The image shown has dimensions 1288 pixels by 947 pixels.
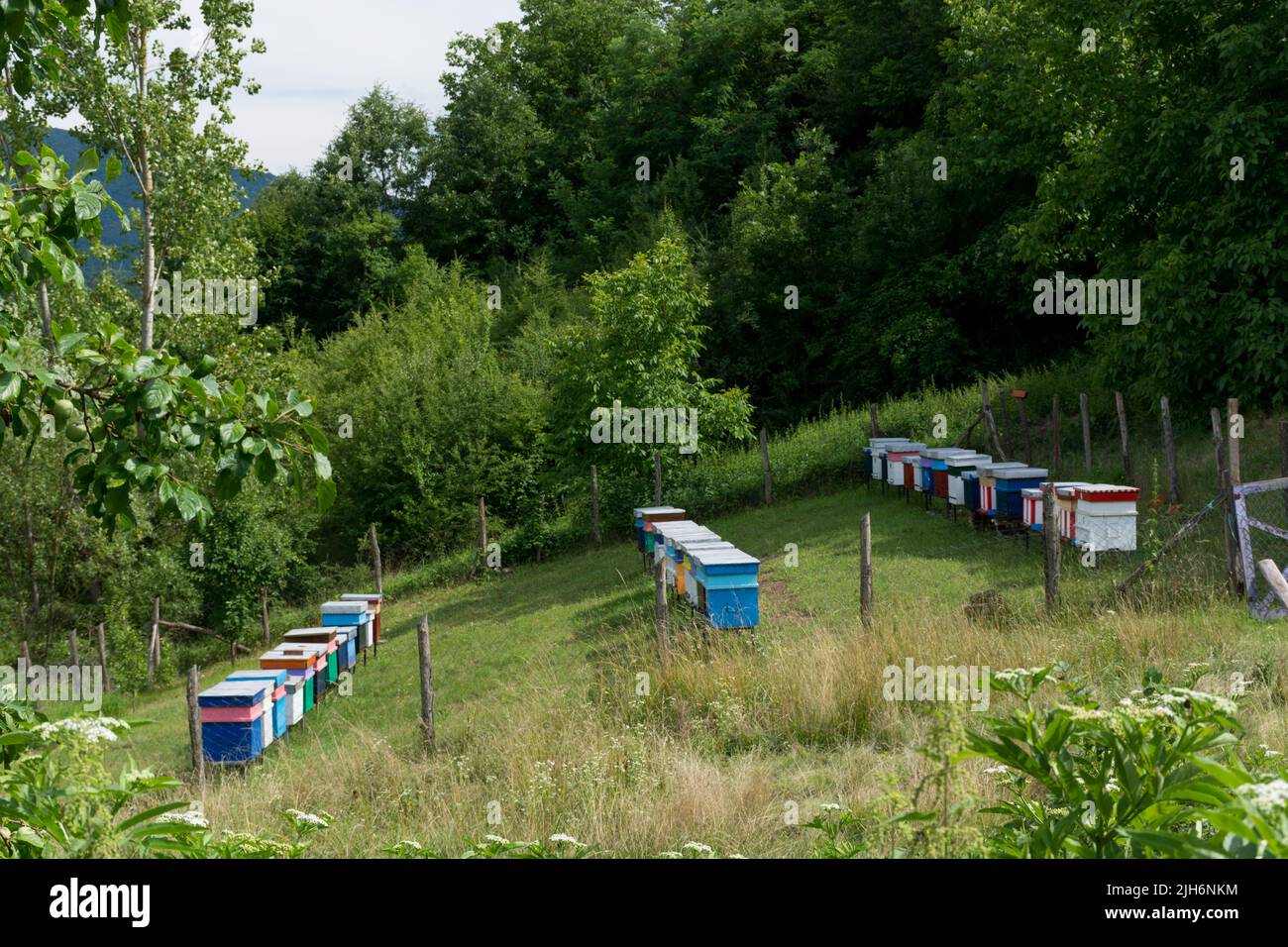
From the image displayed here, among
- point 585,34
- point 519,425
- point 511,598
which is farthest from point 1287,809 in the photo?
point 585,34

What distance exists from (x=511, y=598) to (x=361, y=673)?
16.1 ft

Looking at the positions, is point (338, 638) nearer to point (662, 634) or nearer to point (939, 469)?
point (662, 634)

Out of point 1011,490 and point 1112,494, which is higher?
point 1112,494

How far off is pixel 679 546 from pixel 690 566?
76cm

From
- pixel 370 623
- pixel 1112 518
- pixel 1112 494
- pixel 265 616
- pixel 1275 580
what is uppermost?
pixel 1112 494

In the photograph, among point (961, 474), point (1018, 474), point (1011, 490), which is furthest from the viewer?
point (961, 474)

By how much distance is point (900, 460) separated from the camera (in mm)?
20703

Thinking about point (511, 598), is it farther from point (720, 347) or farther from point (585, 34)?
point (585, 34)

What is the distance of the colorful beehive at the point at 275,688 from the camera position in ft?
39.5

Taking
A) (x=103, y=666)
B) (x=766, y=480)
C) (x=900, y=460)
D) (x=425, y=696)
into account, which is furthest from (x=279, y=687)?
(x=766, y=480)

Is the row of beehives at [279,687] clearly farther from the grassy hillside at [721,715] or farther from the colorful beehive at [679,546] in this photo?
the colorful beehive at [679,546]

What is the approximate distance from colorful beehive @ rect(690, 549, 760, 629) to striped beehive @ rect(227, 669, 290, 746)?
484cm

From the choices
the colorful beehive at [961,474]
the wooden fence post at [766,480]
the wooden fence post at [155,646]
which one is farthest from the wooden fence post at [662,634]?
the wooden fence post at [155,646]
